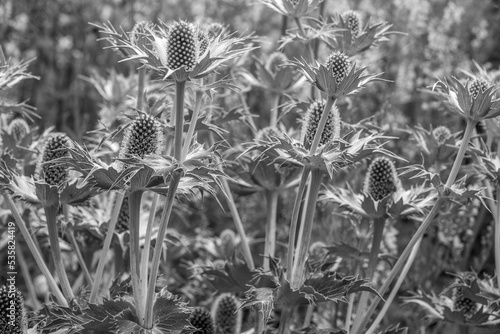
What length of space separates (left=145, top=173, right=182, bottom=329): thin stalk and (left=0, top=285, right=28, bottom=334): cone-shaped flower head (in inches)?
15.8

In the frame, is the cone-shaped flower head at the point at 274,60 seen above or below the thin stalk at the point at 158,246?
above

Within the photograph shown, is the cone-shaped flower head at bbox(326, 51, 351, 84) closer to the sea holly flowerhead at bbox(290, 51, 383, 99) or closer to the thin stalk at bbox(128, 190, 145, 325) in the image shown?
the sea holly flowerhead at bbox(290, 51, 383, 99)

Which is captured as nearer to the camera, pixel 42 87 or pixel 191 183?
pixel 191 183

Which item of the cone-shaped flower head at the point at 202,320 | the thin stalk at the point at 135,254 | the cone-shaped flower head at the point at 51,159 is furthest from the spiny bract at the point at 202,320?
the cone-shaped flower head at the point at 51,159

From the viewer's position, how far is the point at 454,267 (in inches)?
125

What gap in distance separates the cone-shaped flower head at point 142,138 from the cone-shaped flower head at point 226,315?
95 cm

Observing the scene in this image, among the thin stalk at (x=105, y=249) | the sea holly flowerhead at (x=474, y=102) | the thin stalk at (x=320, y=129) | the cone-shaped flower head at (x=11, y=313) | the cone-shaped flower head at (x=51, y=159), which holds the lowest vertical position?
the cone-shaped flower head at (x=11, y=313)

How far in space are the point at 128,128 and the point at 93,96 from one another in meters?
3.58

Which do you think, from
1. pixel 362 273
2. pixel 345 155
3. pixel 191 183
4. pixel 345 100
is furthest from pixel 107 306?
pixel 345 100

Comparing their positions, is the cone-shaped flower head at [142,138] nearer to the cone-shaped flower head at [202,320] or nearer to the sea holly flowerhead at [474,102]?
the cone-shaped flower head at [202,320]

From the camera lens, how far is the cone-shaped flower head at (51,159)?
2.05 metres

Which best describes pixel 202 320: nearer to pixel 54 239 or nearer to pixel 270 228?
pixel 270 228

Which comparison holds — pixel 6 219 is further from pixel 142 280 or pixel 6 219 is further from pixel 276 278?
pixel 276 278

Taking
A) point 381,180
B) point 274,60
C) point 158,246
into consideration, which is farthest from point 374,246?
point 274,60
